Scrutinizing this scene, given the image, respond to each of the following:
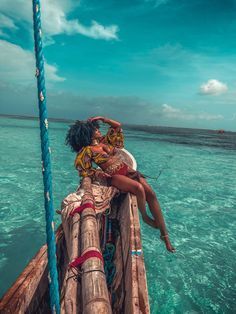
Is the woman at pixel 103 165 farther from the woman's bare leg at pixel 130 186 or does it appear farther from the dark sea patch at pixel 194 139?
the dark sea patch at pixel 194 139

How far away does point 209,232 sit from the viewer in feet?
25.6

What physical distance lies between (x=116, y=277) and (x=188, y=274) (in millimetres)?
2658

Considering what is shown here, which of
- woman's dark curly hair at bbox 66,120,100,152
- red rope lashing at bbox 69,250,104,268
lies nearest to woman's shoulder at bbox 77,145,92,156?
woman's dark curly hair at bbox 66,120,100,152

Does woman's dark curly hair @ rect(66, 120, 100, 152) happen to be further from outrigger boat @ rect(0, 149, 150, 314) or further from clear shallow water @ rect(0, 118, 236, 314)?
clear shallow water @ rect(0, 118, 236, 314)

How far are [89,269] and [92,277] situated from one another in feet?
0.41

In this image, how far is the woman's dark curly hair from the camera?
486 cm

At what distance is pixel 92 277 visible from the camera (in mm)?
2332

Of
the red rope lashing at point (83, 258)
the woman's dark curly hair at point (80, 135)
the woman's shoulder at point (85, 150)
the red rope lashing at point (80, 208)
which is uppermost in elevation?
the woman's dark curly hair at point (80, 135)

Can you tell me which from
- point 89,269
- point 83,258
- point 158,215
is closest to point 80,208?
point 83,258

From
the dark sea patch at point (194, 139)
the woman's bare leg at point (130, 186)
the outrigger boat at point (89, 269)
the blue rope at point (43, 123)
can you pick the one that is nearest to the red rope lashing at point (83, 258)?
the outrigger boat at point (89, 269)

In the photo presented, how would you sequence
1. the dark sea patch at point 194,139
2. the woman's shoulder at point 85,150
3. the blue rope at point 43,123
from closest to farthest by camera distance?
the blue rope at point 43,123
the woman's shoulder at point 85,150
the dark sea patch at point 194,139

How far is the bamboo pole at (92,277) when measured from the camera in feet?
6.57

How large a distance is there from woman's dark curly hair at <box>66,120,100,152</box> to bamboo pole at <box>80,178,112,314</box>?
69.8 inches

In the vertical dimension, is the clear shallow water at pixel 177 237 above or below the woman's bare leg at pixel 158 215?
below
